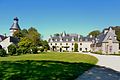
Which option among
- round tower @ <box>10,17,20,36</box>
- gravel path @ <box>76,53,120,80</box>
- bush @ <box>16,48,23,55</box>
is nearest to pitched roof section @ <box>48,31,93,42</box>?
round tower @ <box>10,17,20,36</box>

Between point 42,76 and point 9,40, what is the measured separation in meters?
56.2

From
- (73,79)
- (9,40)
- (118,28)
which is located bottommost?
(73,79)

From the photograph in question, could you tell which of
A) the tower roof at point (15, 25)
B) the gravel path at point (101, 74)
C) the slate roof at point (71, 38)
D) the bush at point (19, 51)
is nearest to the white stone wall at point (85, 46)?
the slate roof at point (71, 38)

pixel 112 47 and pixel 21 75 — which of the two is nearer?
pixel 21 75

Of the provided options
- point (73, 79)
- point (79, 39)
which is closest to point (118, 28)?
point (79, 39)

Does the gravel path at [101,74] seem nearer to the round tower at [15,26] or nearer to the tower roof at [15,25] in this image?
the round tower at [15,26]

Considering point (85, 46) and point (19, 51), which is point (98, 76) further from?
point (85, 46)

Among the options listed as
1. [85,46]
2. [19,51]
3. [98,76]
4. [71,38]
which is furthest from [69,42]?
[98,76]

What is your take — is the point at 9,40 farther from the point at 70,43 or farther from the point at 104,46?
the point at 70,43

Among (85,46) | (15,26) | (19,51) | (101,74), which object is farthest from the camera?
(15,26)

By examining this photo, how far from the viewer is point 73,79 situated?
Answer: 10.5m

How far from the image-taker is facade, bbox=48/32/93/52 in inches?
3634

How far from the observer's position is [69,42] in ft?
312

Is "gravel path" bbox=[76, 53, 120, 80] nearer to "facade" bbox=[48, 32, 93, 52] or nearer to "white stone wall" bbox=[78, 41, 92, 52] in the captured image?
"white stone wall" bbox=[78, 41, 92, 52]
